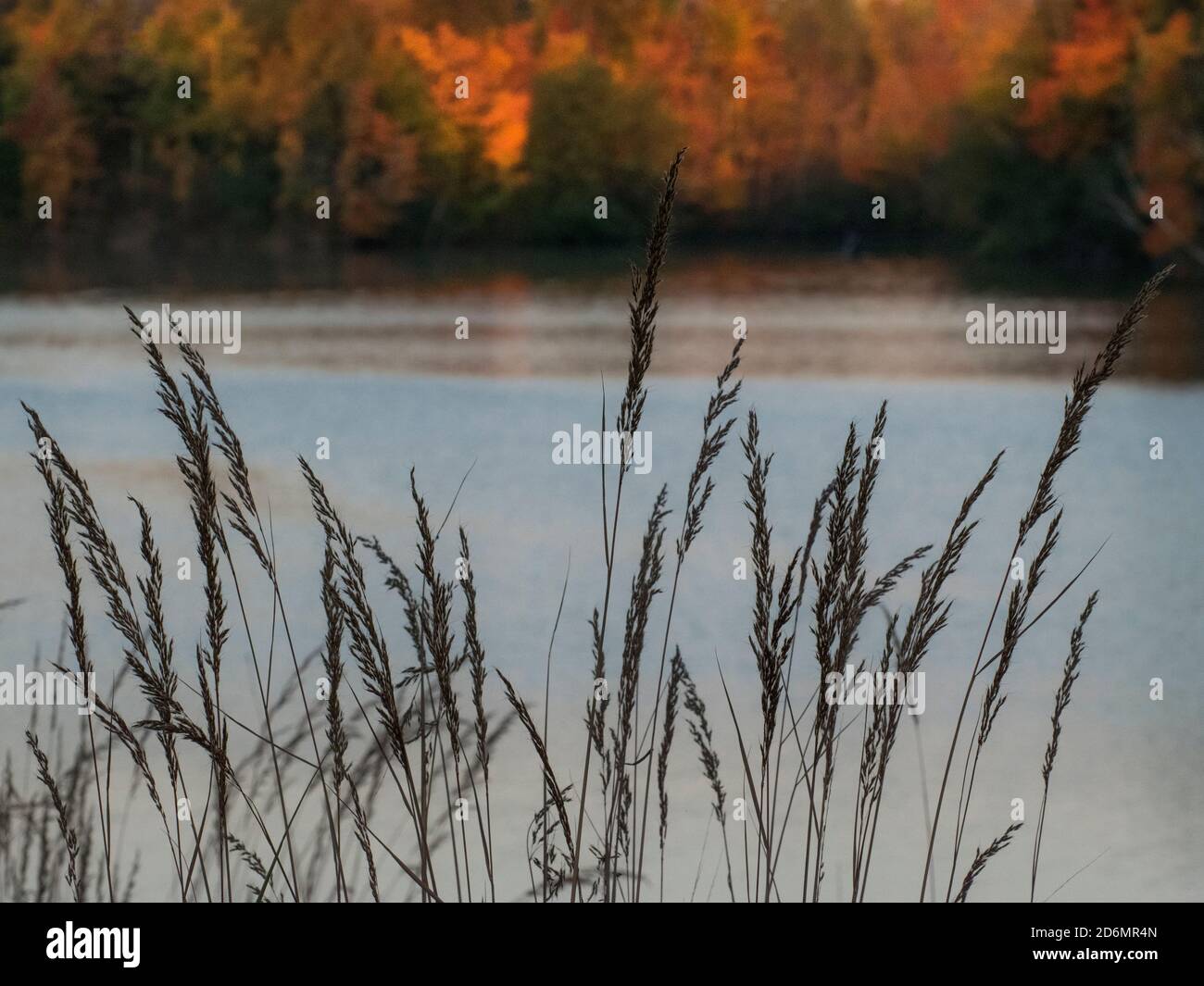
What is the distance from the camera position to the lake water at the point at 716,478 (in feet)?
17.4

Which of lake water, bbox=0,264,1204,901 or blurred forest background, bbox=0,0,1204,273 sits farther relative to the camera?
blurred forest background, bbox=0,0,1204,273

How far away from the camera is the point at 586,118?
15.9 meters

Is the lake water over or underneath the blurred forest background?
underneath

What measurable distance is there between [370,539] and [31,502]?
31.8 ft

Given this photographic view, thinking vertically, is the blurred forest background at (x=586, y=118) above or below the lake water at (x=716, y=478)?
above

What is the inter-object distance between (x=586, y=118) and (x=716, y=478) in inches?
238

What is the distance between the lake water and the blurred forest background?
4.69 ft

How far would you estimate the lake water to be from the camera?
5293mm

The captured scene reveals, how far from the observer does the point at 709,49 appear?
15.9m

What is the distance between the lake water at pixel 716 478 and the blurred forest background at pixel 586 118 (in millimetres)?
1428

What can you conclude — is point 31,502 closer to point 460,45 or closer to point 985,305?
point 460,45

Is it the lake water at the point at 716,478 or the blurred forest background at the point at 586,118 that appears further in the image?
the blurred forest background at the point at 586,118

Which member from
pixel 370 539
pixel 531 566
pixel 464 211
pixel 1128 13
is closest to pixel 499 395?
pixel 464 211

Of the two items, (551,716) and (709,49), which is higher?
(709,49)
